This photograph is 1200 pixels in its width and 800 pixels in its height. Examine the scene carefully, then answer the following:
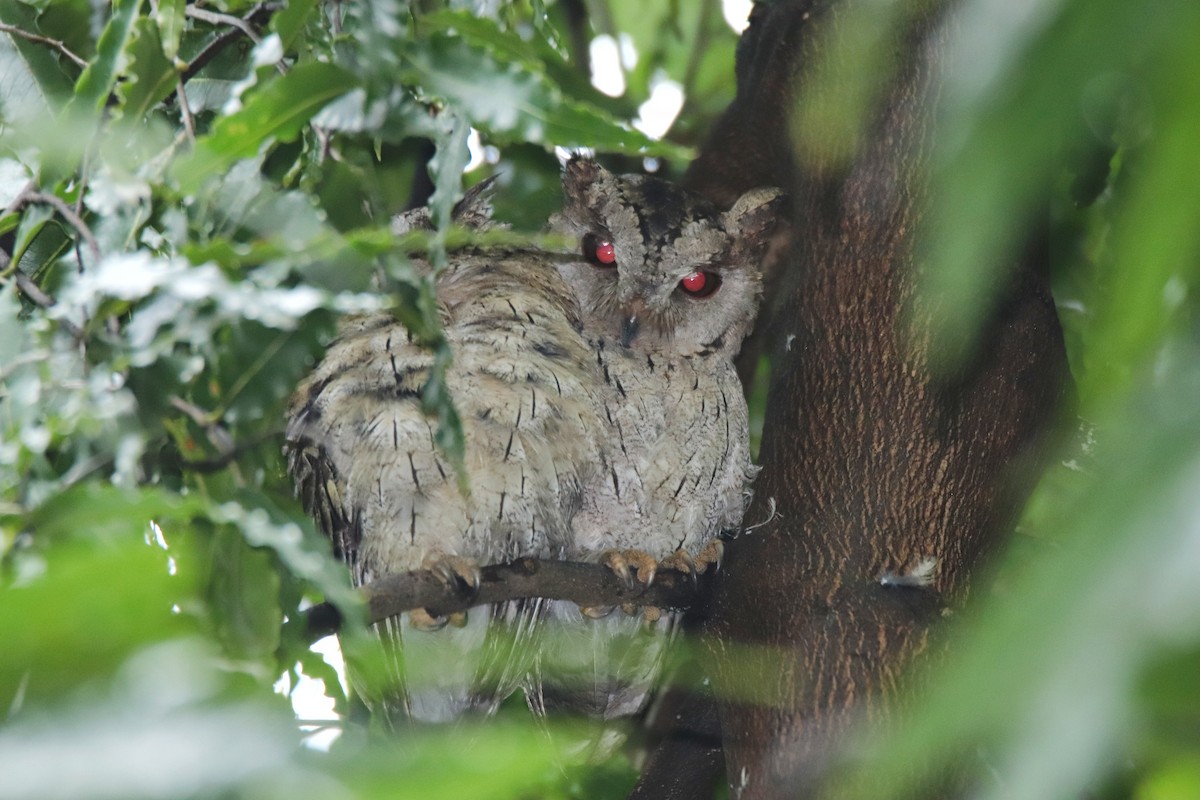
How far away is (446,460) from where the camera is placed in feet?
5.60

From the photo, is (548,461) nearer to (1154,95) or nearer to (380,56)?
(380,56)

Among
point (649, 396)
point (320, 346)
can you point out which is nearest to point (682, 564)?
point (649, 396)

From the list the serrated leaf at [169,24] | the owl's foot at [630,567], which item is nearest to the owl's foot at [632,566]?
the owl's foot at [630,567]

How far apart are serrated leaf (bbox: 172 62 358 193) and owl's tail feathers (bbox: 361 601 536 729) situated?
2.85ft

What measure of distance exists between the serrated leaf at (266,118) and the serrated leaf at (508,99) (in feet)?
0.24

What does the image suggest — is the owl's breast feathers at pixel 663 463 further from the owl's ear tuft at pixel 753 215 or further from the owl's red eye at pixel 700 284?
the owl's ear tuft at pixel 753 215

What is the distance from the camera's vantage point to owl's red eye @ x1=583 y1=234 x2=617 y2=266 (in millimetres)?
2146

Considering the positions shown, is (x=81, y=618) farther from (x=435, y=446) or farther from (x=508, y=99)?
(x=435, y=446)

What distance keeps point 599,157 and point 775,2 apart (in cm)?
69

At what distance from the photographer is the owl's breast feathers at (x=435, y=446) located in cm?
171

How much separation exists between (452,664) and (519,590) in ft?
1.19

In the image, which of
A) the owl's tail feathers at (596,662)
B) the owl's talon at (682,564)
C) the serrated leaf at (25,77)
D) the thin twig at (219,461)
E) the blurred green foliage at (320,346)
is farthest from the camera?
the owl's tail feathers at (596,662)

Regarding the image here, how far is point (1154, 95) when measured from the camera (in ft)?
1.56

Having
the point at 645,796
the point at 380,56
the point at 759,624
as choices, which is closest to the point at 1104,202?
the point at 759,624
